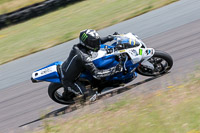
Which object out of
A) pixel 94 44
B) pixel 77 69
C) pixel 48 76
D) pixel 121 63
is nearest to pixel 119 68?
pixel 121 63

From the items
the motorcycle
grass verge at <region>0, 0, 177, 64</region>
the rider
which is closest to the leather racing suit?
the rider

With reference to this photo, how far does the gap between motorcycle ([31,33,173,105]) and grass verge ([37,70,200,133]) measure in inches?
40.8

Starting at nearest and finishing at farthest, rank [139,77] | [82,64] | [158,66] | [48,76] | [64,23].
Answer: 1. [82,64]
2. [48,76]
3. [158,66]
4. [139,77]
5. [64,23]

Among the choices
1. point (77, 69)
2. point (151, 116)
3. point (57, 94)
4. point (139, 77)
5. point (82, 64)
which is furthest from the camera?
point (139, 77)

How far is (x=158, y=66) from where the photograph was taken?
738 cm

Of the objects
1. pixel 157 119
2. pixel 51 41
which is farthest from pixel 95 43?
pixel 51 41

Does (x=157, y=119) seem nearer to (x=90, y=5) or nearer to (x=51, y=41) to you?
(x=51, y=41)

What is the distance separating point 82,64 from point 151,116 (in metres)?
2.47

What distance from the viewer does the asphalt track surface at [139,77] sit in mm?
7505

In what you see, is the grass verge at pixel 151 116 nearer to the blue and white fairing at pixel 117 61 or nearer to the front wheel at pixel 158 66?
the front wheel at pixel 158 66

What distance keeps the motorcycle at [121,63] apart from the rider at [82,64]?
0.43ft

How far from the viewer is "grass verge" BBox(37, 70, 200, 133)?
4332 mm

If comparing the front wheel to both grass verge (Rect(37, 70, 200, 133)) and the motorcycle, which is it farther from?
grass verge (Rect(37, 70, 200, 133))

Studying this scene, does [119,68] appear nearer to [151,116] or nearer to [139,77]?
[139,77]
